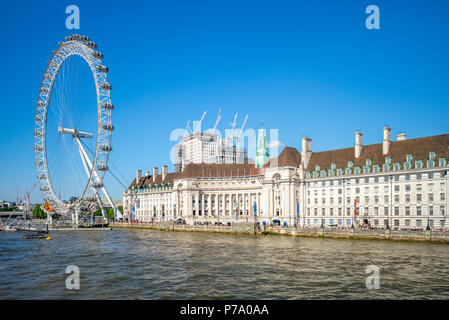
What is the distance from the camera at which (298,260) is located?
146 ft

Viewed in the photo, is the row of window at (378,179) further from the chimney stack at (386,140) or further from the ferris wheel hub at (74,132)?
the ferris wheel hub at (74,132)

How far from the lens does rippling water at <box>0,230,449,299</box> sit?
95.7 feet

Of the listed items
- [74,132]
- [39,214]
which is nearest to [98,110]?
[74,132]

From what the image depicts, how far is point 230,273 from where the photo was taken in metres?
Result: 36.8

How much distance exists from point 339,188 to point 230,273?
184ft

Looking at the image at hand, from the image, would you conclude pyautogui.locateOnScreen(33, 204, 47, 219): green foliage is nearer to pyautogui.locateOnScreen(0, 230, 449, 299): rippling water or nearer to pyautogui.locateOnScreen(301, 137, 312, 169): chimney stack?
pyautogui.locateOnScreen(301, 137, 312, 169): chimney stack

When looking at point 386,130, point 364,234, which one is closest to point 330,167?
point 386,130

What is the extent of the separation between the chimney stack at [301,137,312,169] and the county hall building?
23 centimetres

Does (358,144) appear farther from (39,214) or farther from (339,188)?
(39,214)

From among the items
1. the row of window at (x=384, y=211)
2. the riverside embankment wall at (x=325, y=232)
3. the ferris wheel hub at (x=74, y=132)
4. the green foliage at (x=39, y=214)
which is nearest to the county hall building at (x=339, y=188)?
the row of window at (x=384, y=211)

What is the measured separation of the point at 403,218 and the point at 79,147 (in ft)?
266

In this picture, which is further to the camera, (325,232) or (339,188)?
(339,188)

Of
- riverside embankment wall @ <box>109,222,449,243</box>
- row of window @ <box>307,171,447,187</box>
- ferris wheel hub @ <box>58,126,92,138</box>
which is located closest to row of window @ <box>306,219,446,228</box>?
row of window @ <box>307,171,447,187</box>

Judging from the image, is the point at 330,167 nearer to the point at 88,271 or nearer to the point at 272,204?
the point at 272,204
